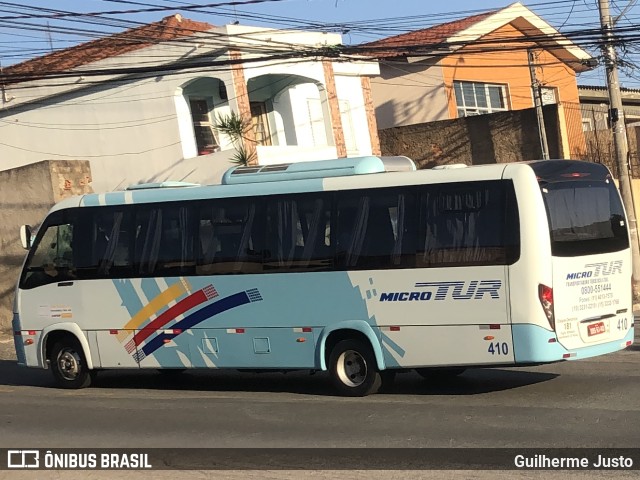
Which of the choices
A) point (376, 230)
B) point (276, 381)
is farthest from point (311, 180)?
point (276, 381)

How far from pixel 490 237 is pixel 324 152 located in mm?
17102

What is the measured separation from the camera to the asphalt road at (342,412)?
933 cm

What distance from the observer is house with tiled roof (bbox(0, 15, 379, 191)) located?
25219mm

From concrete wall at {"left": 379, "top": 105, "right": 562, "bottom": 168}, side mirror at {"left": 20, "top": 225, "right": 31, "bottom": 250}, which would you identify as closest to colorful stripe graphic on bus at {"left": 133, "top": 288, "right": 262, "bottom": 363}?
side mirror at {"left": 20, "top": 225, "right": 31, "bottom": 250}

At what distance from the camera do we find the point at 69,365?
14680 millimetres

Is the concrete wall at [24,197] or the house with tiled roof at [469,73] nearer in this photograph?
the concrete wall at [24,197]

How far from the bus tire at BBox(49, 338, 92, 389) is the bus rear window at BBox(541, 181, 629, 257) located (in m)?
7.18

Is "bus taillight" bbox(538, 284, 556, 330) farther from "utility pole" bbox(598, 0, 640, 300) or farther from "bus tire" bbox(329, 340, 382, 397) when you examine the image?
"utility pole" bbox(598, 0, 640, 300)

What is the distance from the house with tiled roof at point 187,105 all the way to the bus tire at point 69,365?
10.7m

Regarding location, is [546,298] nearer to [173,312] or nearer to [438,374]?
[438,374]

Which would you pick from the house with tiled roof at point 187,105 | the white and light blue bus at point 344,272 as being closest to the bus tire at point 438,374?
the white and light blue bus at point 344,272

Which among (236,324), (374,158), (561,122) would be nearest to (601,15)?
(561,122)

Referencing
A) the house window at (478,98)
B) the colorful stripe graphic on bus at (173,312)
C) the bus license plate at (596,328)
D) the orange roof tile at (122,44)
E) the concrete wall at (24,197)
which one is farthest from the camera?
the house window at (478,98)

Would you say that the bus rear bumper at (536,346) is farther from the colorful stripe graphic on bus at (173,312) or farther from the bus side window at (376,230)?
the colorful stripe graphic on bus at (173,312)
